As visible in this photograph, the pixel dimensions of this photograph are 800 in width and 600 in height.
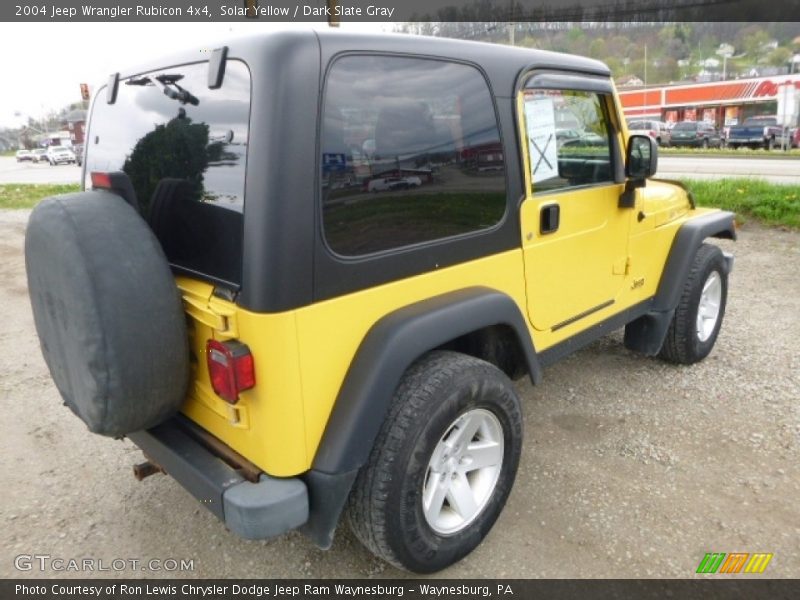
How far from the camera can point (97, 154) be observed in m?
A: 2.71

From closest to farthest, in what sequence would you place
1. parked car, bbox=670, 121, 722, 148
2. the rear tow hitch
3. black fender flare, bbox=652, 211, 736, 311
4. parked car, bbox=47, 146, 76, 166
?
the rear tow hitch
black fender flare, bbox=652, 211, 736, 311
parked car, bbox=670, 121, 722, 148
parked car, bbox=47, 146, 76, 166

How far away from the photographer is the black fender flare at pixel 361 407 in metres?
1.94

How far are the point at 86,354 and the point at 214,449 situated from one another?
1.91 ft

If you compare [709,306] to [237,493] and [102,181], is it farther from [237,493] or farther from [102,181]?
[102,181]

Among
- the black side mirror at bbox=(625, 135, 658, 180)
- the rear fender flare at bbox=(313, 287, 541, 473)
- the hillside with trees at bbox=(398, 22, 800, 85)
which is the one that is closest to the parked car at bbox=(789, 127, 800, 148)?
the black side mirror at bbox=(625, 135, 658, 180)

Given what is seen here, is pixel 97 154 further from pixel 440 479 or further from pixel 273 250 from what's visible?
pixel 440 479

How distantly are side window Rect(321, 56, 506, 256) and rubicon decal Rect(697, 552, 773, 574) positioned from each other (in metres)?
1.63

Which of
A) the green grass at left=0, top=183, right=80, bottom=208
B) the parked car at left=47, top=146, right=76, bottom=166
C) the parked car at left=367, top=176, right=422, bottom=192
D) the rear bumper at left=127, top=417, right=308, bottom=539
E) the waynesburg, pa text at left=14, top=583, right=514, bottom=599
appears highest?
the parked car at left=47, top=146, right=76, bottom=166

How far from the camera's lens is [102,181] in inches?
84.7

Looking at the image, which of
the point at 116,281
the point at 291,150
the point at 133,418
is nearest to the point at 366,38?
the point at 291,150

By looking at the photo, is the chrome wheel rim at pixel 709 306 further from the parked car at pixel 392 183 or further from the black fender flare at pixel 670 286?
the parked car at pixel 392 183

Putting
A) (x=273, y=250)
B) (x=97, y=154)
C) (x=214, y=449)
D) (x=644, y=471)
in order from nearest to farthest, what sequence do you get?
(x=273, y=250), (x=214, y=449), (x=97, y=154), (x=644, y=471)

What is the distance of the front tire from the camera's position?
205 centimetres

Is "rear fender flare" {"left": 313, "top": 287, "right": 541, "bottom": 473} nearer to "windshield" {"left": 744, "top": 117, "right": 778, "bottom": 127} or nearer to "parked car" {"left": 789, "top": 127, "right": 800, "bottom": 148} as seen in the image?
"windshield" {"left": 744, "top": 117, "right": 778, "bottom": 127}
